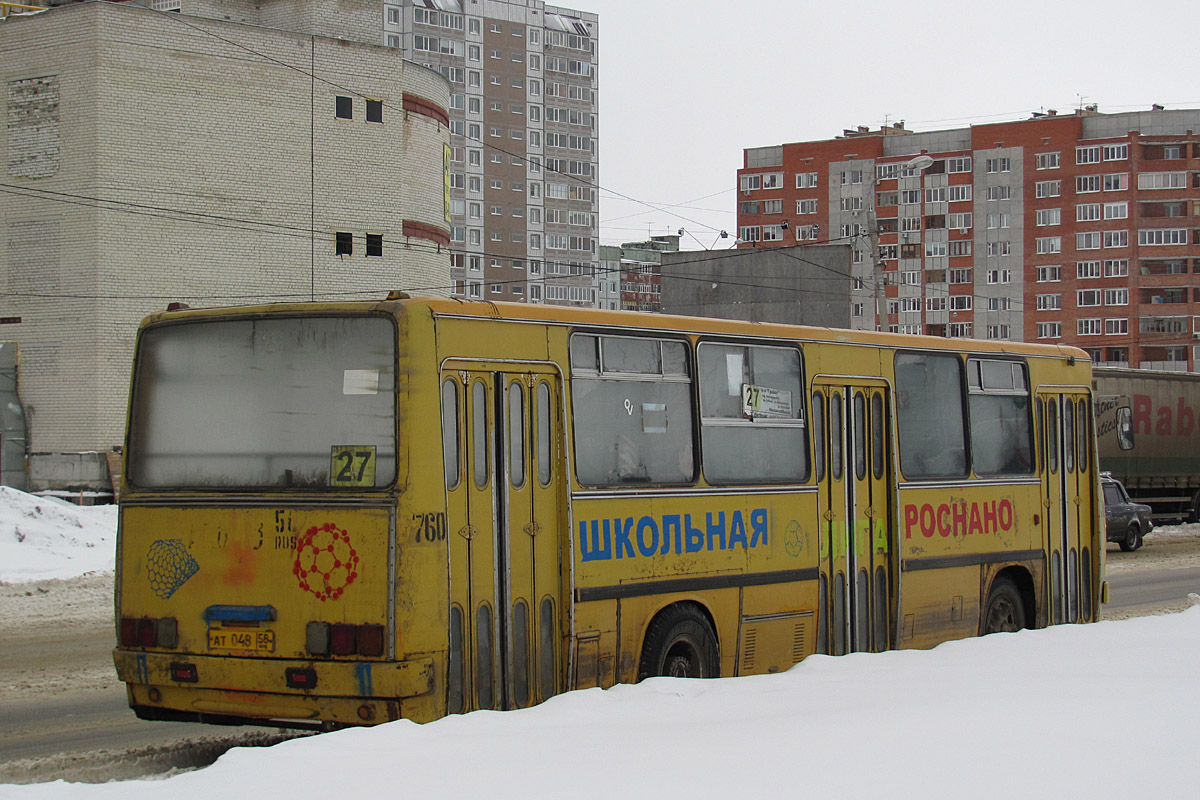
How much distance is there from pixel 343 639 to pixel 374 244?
34618mm

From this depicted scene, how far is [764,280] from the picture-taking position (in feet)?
195

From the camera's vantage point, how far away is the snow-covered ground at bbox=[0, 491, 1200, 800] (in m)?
5.30

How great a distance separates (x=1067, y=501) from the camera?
44.2 ft

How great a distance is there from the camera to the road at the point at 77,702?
318 inches

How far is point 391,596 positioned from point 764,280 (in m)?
53.1

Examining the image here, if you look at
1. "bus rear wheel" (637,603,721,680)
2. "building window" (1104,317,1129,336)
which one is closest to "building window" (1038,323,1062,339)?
"building window" (1104,317,1129,336)

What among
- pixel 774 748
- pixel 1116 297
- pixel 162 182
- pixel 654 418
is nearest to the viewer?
pixel 774 748

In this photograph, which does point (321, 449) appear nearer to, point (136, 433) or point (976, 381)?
point (136, 433)

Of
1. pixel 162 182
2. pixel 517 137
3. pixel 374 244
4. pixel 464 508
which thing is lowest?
pixel 464 508

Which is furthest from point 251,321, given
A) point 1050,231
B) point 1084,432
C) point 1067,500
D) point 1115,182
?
point 1115,182

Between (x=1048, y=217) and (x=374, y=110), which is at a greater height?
(x=1048, y=217)

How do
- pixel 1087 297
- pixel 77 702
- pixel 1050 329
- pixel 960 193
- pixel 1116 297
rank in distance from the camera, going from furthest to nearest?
pixel 960 193 < pixel 1050 329 < pixel 1087 297 < pixel 1116 297 < pixel 77 702

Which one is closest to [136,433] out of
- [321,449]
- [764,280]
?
[321,449]

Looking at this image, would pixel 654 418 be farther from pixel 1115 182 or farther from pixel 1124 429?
pixel 1115 182
